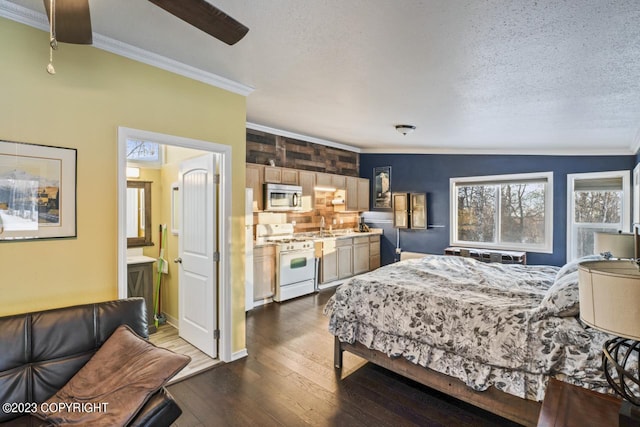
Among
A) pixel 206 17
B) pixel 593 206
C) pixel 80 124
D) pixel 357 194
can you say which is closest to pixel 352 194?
pixel 357 194

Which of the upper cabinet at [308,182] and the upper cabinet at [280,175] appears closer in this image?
the upper cabinet at [308,182]

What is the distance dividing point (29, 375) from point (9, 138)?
1.40 meters

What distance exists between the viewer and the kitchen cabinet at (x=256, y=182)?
4824 mm

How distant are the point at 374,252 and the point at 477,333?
4753mm

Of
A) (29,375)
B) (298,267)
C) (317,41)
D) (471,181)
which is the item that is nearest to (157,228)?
(298,267)

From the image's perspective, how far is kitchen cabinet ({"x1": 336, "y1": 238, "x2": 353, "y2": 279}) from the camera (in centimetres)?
614

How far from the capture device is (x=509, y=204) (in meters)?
5.73

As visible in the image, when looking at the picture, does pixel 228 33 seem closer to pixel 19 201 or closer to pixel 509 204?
pixel 19 201

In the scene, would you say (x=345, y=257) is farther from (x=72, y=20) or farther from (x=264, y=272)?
(x=72, y=20)

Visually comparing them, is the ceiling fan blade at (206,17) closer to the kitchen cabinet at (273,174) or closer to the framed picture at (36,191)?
the framed picture at (36,191)

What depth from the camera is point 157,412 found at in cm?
153

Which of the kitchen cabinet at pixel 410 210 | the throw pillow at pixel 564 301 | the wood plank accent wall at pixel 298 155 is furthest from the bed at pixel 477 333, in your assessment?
the kitchen cabinet at pixel 410 210

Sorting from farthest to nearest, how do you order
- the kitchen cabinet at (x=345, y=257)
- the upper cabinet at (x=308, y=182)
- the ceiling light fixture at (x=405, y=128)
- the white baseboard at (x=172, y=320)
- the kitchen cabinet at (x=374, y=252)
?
the kitchen cabinet at (x=374, y=252) < the kitchen cabinet at (x=345, y=257) < the upper cabinet at (x=308, y=182) < the ceiling light fixture at (x=405, y=128) < the white baseboard at (x=172, y=320)

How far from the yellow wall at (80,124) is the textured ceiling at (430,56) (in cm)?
25
